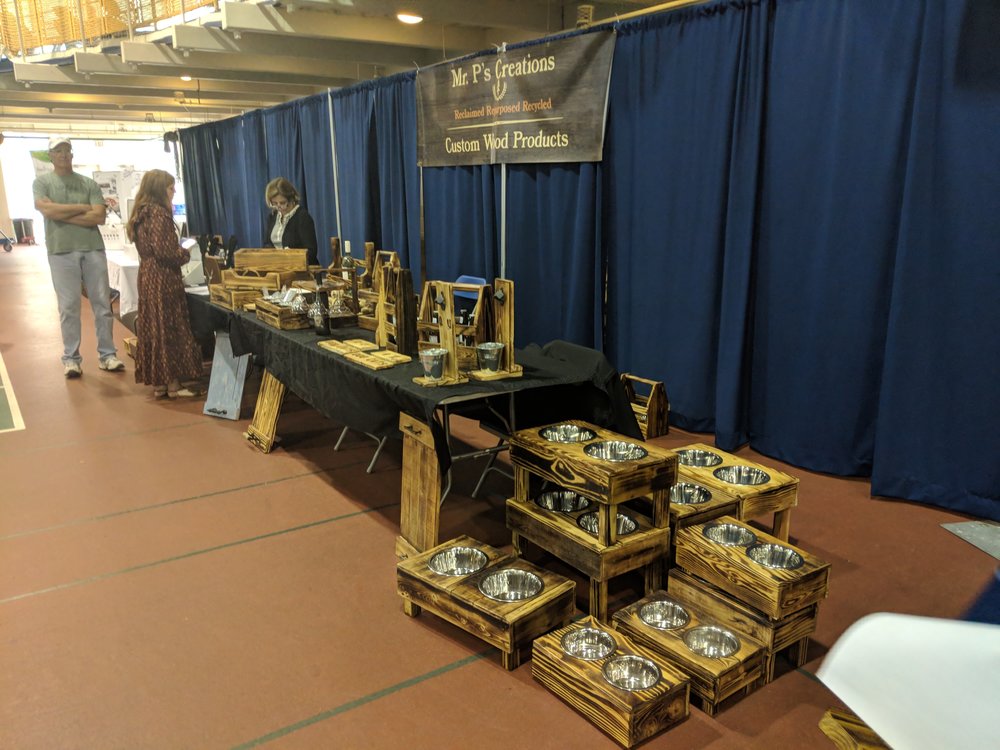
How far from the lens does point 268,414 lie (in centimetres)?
379

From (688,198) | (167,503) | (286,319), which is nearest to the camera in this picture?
(167,503)

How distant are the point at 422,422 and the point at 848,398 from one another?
197cm

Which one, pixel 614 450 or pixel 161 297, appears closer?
pixel 614 450

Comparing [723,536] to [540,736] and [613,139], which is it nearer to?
[540,736]

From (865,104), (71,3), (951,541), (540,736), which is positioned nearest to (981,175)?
(865,104)

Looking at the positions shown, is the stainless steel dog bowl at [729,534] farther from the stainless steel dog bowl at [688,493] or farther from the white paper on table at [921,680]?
the white paper on table at [921,680]

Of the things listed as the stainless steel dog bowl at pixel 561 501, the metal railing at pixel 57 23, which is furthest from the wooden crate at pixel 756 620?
the metal railing at pixel 57 23

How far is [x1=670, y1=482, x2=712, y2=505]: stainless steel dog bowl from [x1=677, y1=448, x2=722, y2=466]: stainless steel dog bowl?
21cm

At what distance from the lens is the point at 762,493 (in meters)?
2.41

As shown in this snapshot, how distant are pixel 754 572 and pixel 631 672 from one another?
1.42 feet

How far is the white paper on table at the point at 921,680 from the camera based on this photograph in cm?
66

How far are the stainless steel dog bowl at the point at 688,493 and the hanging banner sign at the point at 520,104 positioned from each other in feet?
7.08

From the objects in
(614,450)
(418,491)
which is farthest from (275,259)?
(614,450)

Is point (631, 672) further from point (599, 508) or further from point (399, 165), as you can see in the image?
point (399, 165)
